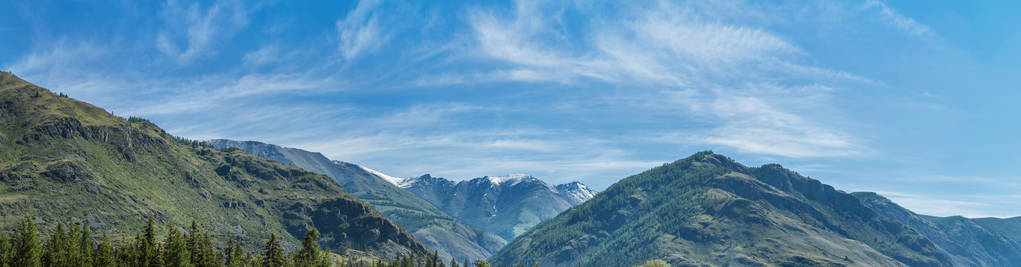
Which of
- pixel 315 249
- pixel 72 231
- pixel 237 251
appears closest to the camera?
pixel 72 231

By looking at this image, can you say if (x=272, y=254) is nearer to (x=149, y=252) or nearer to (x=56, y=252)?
(x=149, y=252)

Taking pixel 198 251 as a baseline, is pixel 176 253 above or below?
below

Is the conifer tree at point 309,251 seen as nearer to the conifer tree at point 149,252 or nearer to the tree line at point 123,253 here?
the tree line at point 123,253

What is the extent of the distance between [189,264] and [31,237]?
31.5 meters

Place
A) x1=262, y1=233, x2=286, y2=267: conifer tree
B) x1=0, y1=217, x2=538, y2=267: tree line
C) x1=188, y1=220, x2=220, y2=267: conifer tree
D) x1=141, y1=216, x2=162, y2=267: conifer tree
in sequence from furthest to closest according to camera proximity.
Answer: x1=262, y1=233, x2=286, y2=267: conifer tree → x1=188, y1=220, x2=220, y2=267: conifer tree → x1=0, y1=217, x2=538, y2=267: tree line → x1=141, y1=216, x2=162, y2=267: conifer tree

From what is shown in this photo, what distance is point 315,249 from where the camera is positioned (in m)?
167

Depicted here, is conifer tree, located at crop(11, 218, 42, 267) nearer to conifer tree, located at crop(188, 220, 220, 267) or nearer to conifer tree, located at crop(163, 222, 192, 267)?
conifer tree, located at crop(163, 222, 192, 267)

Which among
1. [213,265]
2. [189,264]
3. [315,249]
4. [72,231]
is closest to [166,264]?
[189,264]

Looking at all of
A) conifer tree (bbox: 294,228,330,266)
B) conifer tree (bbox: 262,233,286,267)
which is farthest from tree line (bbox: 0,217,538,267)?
conifer tree (bbox: 294,228,330,266)

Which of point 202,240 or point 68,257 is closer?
point 68,257

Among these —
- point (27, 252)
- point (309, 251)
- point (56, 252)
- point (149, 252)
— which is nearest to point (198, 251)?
point (149, 252)

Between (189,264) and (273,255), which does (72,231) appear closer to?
(189,264)

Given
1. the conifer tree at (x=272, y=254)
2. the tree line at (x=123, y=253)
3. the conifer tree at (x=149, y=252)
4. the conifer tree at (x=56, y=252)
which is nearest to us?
the conifer tree at (x=149, y=252)

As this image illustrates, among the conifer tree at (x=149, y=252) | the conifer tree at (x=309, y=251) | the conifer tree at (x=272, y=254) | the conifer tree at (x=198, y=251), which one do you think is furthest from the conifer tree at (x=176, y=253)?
the conifer tree at (x=309, y=251)
